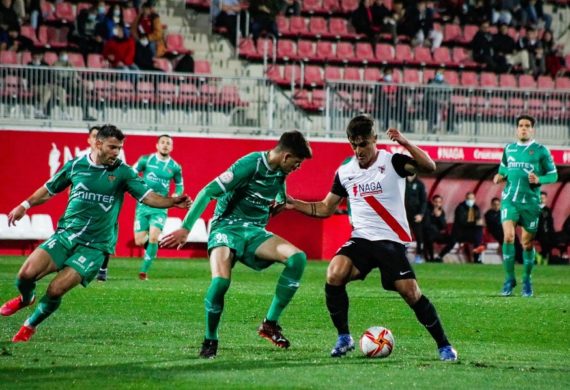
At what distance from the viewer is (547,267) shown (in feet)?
84.2

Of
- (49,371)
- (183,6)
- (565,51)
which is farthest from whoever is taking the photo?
(565,51)

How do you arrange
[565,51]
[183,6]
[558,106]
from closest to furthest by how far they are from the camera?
1. [558,106]
2. [183,6]
3. [565,51]

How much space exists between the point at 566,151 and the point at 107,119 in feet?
34.9

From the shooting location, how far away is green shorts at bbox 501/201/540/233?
16672mm

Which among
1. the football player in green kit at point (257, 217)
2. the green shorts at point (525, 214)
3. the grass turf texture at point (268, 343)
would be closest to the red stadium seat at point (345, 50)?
the grass turf texture at point (268, 343)

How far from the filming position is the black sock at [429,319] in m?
9.41

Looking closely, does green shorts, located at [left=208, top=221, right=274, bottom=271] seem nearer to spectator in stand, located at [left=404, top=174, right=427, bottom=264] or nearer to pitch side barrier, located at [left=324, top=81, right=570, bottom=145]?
spectator in stand, located at [left=404, top=174, right=427, bottom=264]

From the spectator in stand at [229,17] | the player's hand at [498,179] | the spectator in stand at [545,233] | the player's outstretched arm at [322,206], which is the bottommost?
the spectator in stand at [545,233]

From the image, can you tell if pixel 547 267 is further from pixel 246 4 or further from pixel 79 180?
pixel 79 180

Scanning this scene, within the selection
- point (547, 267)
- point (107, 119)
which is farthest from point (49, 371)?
point (547, 267)

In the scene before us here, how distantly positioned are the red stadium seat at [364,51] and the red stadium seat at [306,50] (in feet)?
3.87

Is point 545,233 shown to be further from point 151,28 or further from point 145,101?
point 151,28

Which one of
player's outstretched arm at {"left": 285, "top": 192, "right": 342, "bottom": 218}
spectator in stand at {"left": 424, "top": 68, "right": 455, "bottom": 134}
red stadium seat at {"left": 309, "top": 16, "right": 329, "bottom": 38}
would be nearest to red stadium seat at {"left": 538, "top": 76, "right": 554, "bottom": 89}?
spectator in stand at {"left": 424, "top": 68, "right": 455, "bottom": 134}

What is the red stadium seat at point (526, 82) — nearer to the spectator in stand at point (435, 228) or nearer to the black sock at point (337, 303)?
the spectator in stand at point (435, 228)
